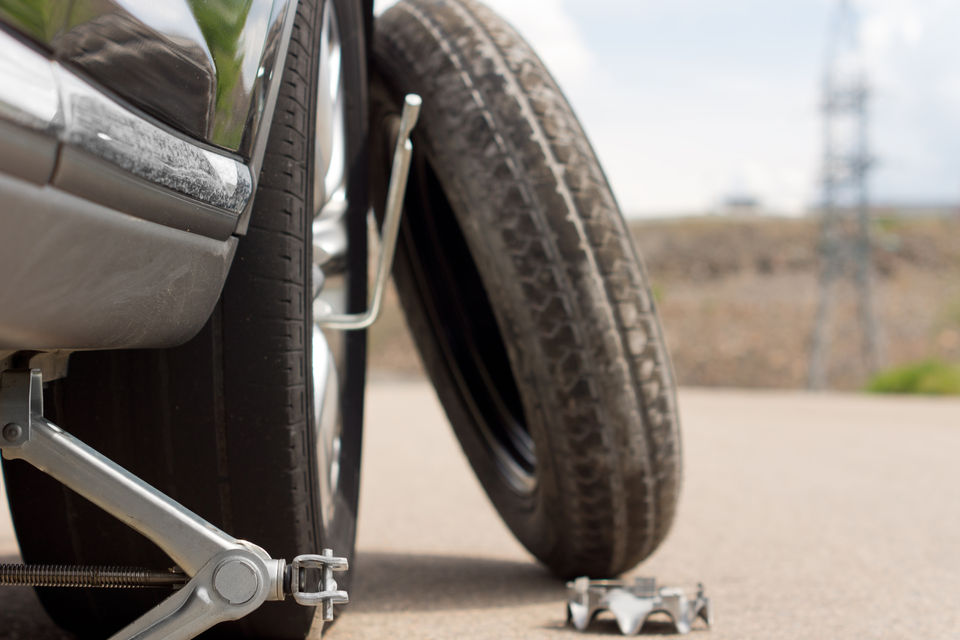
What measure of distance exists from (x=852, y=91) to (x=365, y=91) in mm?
19873

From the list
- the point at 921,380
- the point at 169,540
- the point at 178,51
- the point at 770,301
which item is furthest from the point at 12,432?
the point at 770,301

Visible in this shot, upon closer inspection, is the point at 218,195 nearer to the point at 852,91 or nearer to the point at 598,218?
the point at 598,218

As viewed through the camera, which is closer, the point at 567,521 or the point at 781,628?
the point at 781,628

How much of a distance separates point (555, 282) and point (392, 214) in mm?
356

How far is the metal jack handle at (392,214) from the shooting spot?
1.88 meters

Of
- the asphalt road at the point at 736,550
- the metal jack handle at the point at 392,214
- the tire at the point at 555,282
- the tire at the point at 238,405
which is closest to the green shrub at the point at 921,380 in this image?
the asphalt road at the point at 736,550

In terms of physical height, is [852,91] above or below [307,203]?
above

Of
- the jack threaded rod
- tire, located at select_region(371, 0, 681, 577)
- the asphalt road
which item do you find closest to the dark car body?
the jack threaded rod

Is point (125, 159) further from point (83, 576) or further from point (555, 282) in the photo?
point (555, 282)

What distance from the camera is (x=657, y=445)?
214 centimetres

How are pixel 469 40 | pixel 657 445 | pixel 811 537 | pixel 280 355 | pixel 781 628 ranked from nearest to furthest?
pixel 280 355, pixel 781 628, pixel 657 445, pixel 469 40, pixel 811 537

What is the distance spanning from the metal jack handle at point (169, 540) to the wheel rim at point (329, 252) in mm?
608

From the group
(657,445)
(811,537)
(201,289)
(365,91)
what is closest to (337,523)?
(657,445)

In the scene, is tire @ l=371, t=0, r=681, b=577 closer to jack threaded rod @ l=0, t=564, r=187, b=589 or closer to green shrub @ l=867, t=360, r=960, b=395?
jack threaded rod @ l=0, t=564, r=187, b=589
